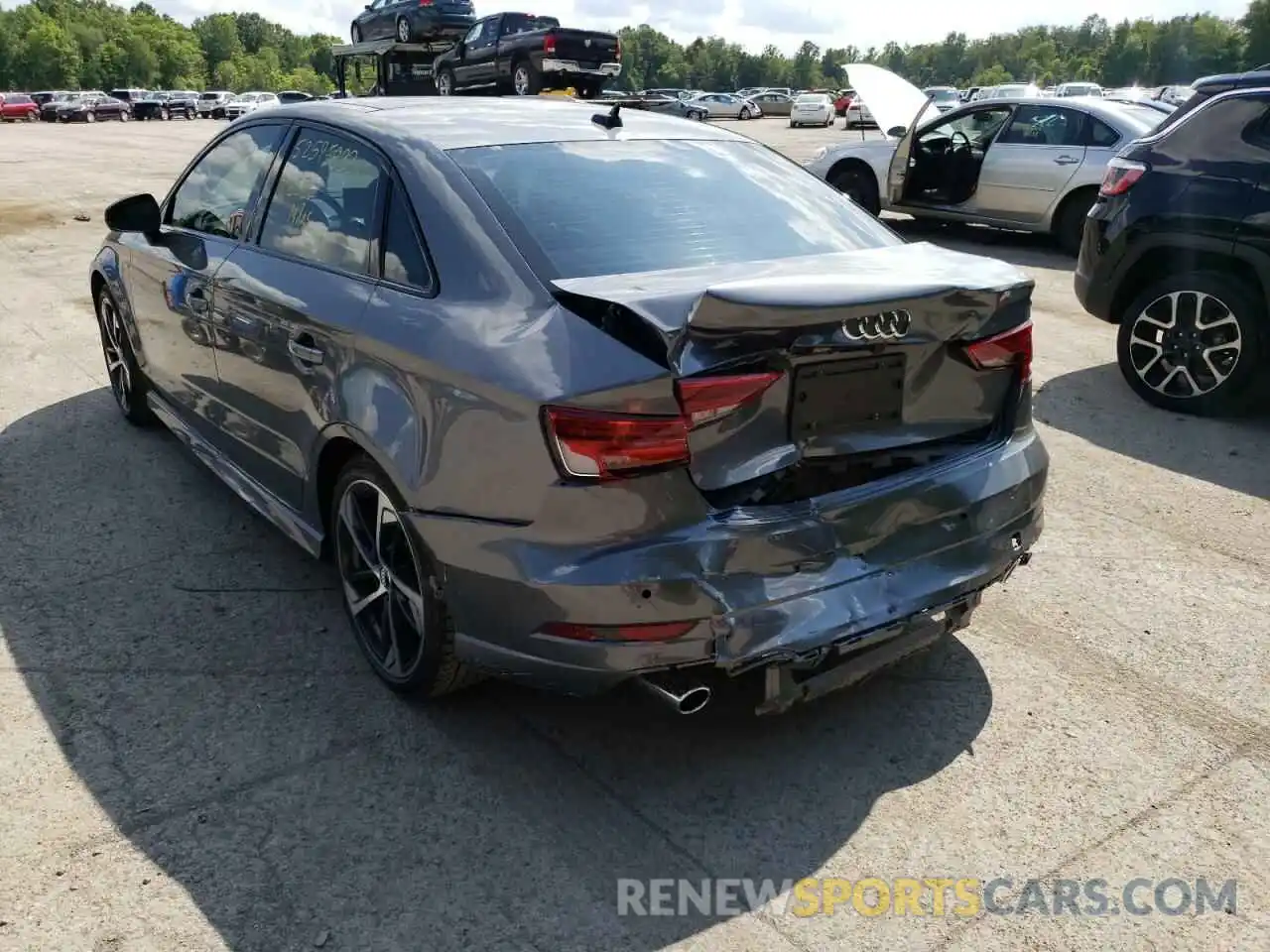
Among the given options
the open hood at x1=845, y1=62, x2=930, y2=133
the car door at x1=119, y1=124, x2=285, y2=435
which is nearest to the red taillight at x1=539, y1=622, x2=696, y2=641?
the car door at x1=119, y1=124, x2=285, y2=435

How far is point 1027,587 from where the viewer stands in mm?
3896

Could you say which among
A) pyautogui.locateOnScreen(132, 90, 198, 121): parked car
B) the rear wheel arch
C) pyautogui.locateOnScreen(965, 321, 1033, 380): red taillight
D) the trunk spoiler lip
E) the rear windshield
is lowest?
pyautogui.locateOnScreen(132, 90, 198, 121): parked car

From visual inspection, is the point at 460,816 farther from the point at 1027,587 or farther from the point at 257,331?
the point at 1027,587

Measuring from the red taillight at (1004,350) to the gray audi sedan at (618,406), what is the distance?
1 centimetres

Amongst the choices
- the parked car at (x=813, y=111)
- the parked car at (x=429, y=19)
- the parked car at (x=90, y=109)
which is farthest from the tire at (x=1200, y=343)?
the parked car at (x=90, y=109)

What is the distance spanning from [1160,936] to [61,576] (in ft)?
12.5

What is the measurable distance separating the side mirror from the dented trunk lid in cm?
283

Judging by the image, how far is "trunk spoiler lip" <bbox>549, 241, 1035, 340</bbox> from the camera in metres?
2.38

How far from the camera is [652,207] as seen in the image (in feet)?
10.3

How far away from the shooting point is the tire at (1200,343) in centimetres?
558

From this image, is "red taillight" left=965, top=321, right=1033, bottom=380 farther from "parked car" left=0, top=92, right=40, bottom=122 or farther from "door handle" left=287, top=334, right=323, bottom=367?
"parked car" left=0, top=92, right=40, bottom=122

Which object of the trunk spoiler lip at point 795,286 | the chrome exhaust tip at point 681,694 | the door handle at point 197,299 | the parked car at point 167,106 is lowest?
the parked car at point 167,106

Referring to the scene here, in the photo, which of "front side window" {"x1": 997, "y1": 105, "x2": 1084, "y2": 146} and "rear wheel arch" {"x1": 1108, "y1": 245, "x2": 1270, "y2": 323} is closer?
"rear wheel arch" {"x1": 1108, "y1": 245, "x2": 1270, "y2": 323}

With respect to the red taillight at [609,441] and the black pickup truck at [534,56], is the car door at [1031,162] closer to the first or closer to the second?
the red taillight at [609,441]
